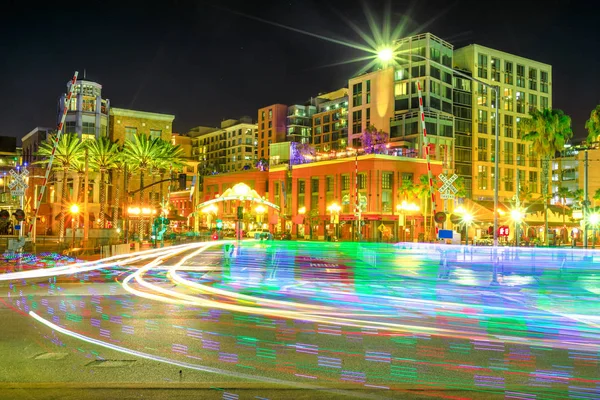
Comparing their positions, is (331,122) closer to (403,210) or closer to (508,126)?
(508,126)

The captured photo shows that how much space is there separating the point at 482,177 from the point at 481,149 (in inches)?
201

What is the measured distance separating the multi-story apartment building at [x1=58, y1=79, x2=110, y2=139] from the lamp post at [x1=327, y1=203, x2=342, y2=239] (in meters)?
37.5

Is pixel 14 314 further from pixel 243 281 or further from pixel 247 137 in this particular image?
pixel 247 137

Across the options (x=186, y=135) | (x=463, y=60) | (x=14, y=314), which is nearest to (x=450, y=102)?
(x=463, y=60)

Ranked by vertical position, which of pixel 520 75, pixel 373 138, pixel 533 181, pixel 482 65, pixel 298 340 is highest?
pixel 482 65

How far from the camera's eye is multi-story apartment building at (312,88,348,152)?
13025 centimetres

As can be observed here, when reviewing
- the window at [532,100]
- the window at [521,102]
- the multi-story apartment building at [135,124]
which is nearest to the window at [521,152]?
the window at [521,102]

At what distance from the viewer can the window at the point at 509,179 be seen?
10088 centimetres

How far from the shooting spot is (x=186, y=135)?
18650 cm

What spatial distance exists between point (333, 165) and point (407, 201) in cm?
1324


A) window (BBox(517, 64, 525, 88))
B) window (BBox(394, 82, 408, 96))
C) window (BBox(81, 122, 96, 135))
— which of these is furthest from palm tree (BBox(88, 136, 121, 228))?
window (BBox(517, 64, 525, 88))

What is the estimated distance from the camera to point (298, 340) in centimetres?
972

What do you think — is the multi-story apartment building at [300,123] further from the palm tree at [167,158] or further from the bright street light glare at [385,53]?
the bright street light glare at [385,53]

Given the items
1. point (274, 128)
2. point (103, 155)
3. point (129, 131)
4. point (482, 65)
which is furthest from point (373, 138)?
point (274, 128)
